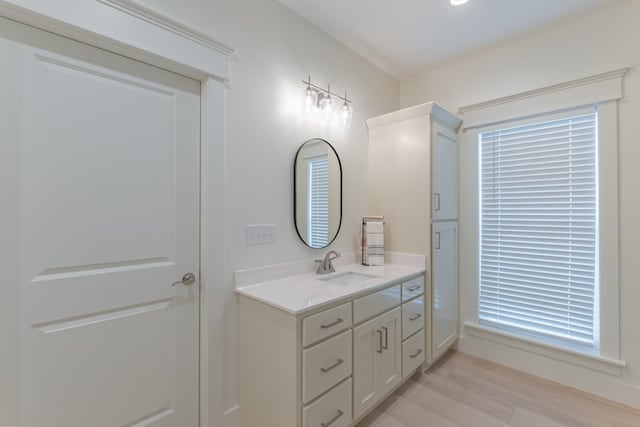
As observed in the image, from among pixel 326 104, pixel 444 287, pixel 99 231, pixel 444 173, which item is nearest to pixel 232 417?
pixel 99 231

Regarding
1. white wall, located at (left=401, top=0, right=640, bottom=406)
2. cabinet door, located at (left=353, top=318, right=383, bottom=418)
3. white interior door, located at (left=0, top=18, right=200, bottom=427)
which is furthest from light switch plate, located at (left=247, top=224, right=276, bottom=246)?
white wall, located at (left=401, top=0, right=640, bottom=406)

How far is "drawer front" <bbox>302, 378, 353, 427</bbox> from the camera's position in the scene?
1.36 metres

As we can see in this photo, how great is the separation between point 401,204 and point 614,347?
1716 mm

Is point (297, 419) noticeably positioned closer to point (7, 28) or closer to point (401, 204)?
point (401, 204)

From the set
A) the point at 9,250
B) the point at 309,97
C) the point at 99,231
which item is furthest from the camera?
the point at 309,97

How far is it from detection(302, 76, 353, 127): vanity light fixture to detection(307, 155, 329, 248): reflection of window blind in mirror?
1.14ft

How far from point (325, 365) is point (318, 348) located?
11 cm

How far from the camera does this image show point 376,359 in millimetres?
1773

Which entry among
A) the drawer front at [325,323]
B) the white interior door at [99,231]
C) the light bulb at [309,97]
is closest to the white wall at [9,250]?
the white interior door at [99,231]

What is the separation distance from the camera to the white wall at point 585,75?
191cm

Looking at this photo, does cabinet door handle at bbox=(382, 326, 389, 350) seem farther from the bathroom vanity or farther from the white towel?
the white towel

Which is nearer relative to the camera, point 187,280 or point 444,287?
point 187,280

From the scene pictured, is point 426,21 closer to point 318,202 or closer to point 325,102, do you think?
point 325,102

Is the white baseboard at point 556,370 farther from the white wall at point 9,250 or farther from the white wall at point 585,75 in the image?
the white wall at point 9,250
